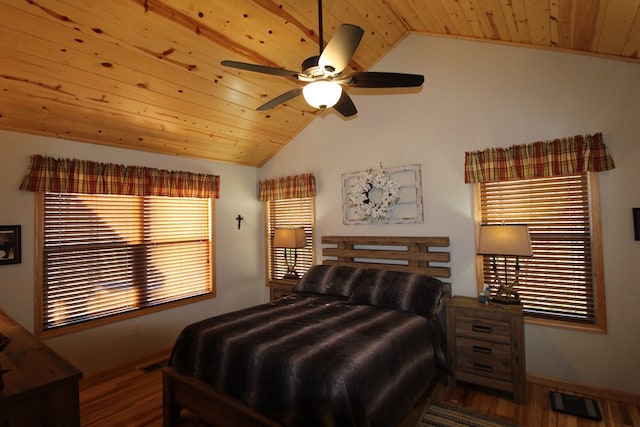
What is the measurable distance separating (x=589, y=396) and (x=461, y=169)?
7.13 ft

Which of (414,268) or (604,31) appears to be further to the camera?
(414,268)

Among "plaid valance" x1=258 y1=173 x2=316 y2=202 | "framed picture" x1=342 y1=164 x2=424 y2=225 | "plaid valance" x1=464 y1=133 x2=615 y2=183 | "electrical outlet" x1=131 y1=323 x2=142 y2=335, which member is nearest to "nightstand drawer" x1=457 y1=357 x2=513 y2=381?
"framed picture" x1=342 y1=164 x2=424 y2=225

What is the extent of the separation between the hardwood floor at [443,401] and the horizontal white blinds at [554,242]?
0.67m

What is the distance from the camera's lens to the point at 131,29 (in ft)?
7.83

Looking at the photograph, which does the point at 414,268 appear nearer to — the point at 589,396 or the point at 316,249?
the point at 316,249

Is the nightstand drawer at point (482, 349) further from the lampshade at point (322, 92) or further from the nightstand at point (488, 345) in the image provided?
the lampshade at point (322, 92)

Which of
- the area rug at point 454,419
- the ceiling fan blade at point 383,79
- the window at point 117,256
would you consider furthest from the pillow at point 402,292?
the window at point 117,256

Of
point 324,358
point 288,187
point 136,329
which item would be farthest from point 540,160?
point 136,329

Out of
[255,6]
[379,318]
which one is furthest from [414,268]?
[255,6]

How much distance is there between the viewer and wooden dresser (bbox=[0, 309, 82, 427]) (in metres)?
1.28

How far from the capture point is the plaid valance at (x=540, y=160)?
8.61 ft

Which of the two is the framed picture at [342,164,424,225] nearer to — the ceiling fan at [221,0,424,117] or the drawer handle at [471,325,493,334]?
the drawer handle at [471,325,493,334]

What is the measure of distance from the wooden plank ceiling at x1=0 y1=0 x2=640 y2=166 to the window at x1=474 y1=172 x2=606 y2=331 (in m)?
1.11

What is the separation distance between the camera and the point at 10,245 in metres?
2.84
